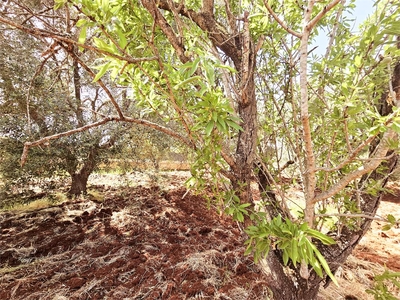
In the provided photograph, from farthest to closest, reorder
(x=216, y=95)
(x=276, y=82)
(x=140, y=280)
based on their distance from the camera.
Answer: (x=140, y=280), (x=276, y=82), (x=216, y=95)

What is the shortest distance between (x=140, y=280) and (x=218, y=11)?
8.21ft

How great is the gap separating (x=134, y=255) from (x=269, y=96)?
2.14m

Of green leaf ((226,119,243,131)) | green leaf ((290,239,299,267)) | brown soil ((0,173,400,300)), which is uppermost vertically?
green leaf ((226,119,243,131))

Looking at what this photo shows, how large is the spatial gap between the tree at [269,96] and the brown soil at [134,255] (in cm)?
50

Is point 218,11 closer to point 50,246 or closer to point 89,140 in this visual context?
point 89,140

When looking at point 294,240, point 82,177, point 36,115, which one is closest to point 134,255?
point 294,240

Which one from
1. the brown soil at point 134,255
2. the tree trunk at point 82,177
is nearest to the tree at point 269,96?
the brown soil at point 134,255

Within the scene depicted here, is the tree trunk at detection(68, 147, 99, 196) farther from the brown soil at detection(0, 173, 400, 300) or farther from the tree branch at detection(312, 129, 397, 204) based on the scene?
the tree branch at detection(312, 129, 397, 204)

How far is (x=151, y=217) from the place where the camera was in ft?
10.6

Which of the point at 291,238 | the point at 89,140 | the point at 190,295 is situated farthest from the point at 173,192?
the point at 291,238

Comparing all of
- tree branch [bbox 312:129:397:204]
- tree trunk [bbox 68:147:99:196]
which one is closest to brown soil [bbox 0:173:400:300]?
tree trunk [bbox 68:147:99:196]

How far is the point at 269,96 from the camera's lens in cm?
163

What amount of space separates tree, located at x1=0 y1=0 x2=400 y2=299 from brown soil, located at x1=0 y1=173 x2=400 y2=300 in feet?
1.63

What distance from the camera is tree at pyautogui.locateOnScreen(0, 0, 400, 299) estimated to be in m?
0.81
